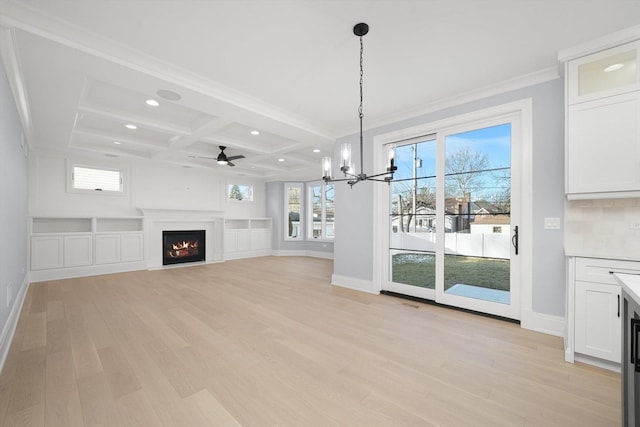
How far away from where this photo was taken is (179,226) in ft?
23.0

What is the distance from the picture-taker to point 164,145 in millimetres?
5418

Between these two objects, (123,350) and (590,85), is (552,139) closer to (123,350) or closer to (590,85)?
(590,85)

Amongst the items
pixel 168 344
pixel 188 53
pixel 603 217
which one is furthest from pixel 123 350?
pixel 603 217

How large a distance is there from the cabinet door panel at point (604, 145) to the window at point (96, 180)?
8.10m

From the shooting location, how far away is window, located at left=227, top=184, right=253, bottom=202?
847cm

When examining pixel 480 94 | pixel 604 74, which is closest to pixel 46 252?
pixel 480 94

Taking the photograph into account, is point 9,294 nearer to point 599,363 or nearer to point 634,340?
point 634,340

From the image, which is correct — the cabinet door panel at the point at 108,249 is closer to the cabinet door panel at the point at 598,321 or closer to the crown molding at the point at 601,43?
the cabinet door panel at the point at 598,321

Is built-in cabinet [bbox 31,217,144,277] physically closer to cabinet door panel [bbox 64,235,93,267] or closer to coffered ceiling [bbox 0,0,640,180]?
cabinet door panel [bbox 64,235,93,267]

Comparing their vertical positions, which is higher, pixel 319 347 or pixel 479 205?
pixel 479 205

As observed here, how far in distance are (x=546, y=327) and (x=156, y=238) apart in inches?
294

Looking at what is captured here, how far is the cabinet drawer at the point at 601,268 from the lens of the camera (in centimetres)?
202

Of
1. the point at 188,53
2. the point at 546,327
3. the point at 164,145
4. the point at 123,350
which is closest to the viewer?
the point at 123,350

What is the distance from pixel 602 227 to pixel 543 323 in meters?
1.13
